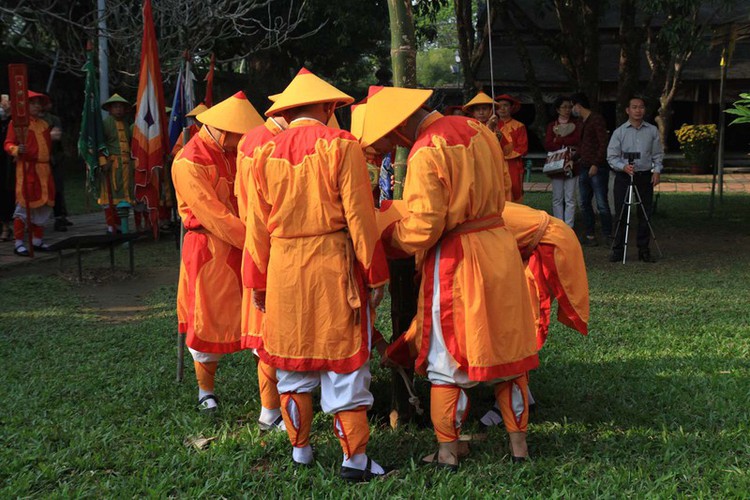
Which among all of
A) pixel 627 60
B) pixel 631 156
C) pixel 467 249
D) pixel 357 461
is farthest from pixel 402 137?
pixel 627 60

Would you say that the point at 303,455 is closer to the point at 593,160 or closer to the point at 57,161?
the point at 593,160

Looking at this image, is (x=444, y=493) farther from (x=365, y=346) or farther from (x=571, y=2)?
(x=571, y=2)

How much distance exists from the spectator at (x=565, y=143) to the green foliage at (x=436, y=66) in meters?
45.0

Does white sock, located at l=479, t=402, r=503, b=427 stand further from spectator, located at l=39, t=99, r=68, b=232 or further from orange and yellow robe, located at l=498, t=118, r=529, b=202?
spectator, located at l=39, t=99, r=68, b=232

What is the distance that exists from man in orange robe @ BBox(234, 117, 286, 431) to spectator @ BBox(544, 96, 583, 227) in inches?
264

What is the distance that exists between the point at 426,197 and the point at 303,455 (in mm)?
1369

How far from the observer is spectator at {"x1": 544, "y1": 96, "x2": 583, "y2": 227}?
1030cm

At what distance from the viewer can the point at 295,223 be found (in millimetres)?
3686

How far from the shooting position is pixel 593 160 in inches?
396

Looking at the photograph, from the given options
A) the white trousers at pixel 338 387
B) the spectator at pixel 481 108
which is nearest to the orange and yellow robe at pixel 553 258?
the white trousers at pixel 338 387

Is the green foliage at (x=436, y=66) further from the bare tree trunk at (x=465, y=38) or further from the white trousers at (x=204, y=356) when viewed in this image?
the white trousers at (x=204, y=356)

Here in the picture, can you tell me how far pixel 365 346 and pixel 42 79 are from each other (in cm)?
1784

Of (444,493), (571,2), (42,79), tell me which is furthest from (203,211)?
(42,79)

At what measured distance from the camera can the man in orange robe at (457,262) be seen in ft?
A: 12.0
